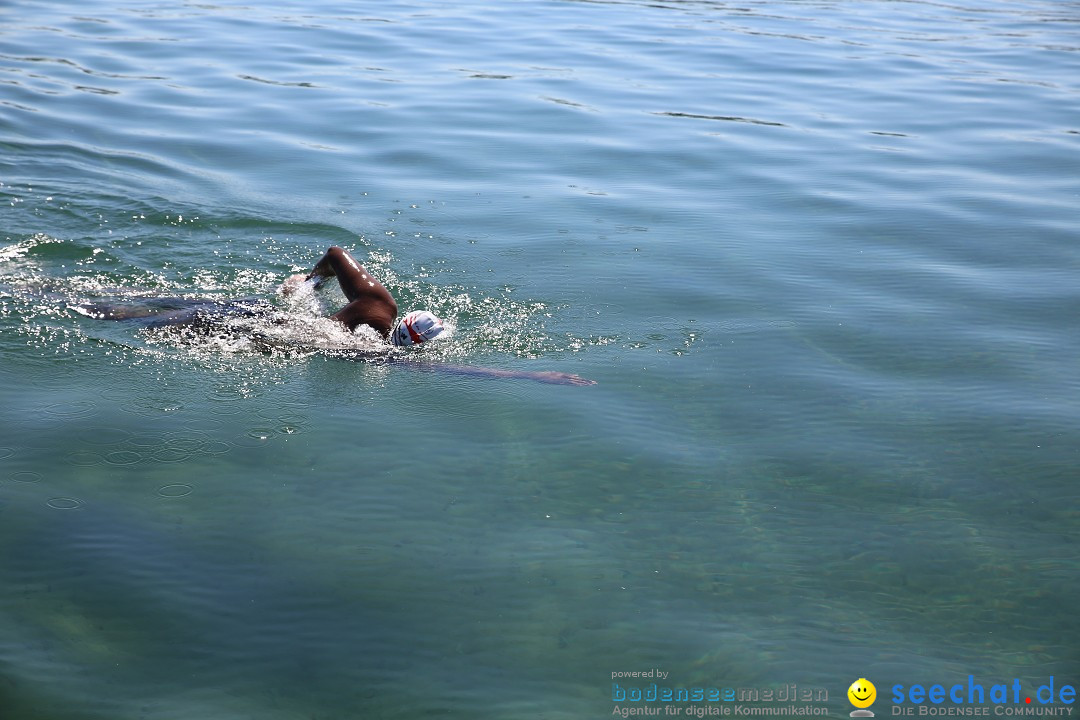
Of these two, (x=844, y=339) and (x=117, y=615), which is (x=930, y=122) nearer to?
(x=844, y=339)

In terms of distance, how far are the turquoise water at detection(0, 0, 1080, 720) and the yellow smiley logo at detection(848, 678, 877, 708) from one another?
4 cm

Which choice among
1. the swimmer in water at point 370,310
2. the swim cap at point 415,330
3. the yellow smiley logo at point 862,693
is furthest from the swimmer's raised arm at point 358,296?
the yellow smiley logo at point 862,693

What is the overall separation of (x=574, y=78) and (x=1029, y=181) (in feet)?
25.7

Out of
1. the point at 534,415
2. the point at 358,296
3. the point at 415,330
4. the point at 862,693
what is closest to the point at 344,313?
the point at 358,296

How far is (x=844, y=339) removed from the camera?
27.8ft

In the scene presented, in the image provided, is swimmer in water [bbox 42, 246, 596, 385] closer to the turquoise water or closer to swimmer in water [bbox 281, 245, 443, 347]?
swimmer in water [bbox 281, 245, 443, 347]

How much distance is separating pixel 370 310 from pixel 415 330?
19.2 inches

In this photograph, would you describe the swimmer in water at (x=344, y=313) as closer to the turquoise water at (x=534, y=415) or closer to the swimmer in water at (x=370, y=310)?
the swimmer in water at (x=370, y=310)

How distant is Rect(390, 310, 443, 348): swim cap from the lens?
801cm

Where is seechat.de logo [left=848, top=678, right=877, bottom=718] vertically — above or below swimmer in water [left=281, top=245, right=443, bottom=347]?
below

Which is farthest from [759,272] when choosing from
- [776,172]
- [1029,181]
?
[1029,181]

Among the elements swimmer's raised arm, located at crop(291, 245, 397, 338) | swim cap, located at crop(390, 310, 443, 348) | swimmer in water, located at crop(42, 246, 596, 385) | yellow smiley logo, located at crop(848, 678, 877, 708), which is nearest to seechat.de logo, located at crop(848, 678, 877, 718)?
yellow smiley logo, located at crop(848, 678, 877, 708)

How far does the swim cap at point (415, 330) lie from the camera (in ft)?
26.3

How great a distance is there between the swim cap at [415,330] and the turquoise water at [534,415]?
297 millimetres
